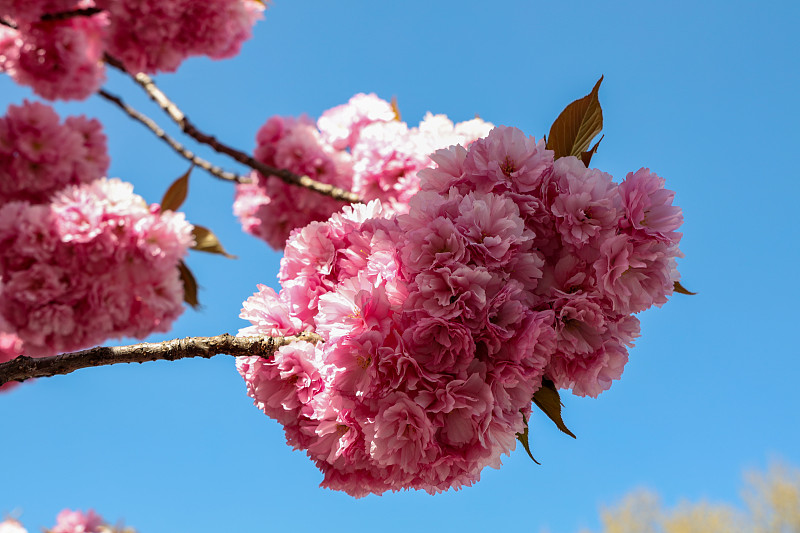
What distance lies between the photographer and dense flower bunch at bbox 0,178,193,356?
255 cm

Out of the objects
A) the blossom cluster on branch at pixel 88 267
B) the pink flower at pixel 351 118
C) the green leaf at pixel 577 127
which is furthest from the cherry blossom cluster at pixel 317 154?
the green leaf at pixel 577 127

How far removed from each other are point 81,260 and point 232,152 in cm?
101

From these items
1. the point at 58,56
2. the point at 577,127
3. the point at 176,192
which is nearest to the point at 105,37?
the point at 58,56

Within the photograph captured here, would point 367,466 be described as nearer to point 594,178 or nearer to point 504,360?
point 504,360

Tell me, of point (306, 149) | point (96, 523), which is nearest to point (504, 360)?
point (306, 149)

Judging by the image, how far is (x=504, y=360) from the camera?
3.29 ft

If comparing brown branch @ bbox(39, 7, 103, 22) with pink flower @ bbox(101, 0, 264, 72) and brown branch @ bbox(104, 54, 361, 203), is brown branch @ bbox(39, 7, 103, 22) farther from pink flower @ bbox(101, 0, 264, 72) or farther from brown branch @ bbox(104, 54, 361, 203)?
brown branch @ bbox(104, 54, 361, 203)

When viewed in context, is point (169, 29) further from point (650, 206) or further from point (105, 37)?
point (650, 206)

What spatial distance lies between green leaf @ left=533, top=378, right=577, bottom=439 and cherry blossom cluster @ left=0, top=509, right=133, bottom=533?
139 inches

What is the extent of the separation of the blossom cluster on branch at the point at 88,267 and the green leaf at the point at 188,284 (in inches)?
5.6

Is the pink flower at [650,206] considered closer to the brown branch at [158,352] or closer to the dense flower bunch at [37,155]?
the brown branch at [158,352]

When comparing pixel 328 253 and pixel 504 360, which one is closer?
pixel 504 360

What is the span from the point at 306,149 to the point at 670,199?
282cm

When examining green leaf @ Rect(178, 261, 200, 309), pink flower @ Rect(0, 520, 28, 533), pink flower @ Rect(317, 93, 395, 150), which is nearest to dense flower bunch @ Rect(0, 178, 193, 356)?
green leaf @ Rect(178, 261, 200, 309)
